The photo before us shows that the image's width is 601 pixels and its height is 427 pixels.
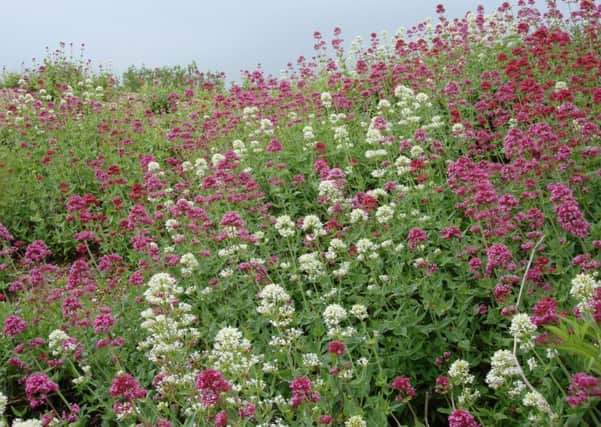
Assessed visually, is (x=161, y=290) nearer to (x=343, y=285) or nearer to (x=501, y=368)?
(x=343, y=285)

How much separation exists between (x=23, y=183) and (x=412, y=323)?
8.98 metres

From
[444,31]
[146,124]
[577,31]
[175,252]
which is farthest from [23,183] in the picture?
[577,31]

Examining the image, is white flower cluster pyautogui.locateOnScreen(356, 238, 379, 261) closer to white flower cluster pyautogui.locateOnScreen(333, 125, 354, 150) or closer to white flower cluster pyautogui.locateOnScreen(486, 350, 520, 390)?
white flower cluster pyautogui.locateOnScreen(486, 350, 520, 390)

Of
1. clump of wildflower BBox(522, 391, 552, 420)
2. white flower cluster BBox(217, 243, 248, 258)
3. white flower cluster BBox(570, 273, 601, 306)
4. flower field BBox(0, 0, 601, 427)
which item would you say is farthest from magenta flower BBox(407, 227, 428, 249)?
white flower cluster BBox(217, 243, 248, 258)

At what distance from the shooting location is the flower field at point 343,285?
13.1ft

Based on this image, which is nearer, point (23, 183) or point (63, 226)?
point (63, 226)

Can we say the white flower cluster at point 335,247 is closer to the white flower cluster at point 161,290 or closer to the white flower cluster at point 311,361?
the white flower cluster at point 311,361

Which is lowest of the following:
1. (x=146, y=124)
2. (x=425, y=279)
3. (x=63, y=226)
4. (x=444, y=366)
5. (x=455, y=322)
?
(x=444, y=366)

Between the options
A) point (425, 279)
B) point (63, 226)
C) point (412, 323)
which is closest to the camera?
point (412, 323)

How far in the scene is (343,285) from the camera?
5.86 meters

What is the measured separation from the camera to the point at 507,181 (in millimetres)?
6457

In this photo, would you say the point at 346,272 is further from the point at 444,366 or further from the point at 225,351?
the point at 225,351

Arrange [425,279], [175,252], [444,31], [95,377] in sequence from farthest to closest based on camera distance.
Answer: [444,31]
[175,252]
[95,377]
[425,279]

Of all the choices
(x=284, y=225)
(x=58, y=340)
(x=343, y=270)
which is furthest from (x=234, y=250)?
(x=58, y=340)
